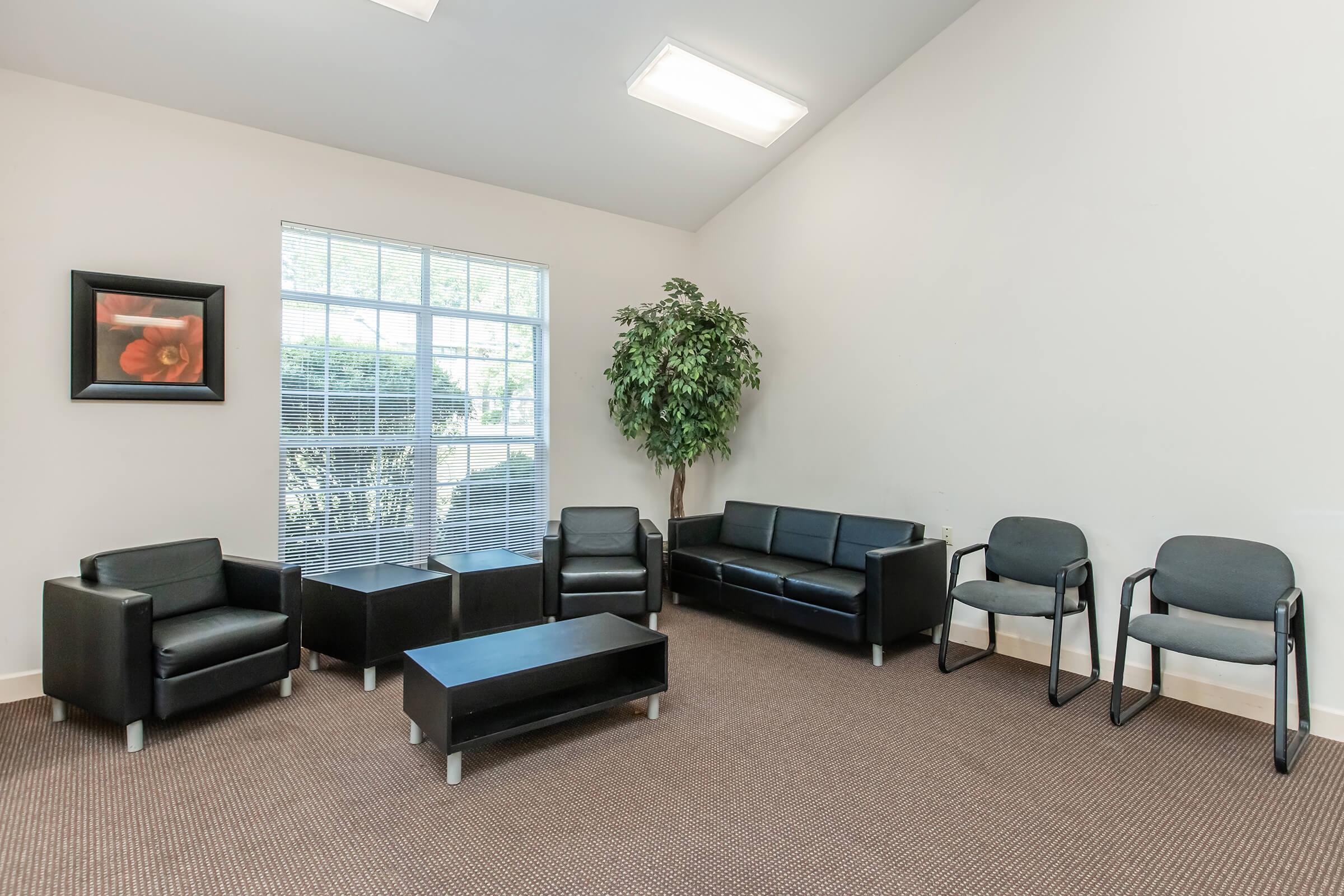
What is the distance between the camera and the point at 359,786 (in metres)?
2.31

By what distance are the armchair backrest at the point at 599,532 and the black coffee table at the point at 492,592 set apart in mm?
604

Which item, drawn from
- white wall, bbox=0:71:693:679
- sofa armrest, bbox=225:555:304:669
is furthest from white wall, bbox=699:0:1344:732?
sofa armrest, bbox=225:555:304:669

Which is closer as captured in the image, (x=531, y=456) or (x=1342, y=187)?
(x=1342, y=187)

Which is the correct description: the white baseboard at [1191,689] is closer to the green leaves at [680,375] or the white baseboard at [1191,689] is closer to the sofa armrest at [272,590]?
the green leaves at [680,375]

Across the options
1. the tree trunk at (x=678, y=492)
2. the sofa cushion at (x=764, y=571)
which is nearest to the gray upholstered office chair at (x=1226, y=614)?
the sofa cushion at (x=764, y=571)

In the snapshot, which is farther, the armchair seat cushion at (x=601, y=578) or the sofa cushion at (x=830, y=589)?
the armchair seat cushion at (x=601, y=578)

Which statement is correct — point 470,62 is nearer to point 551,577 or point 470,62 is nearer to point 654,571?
point 551,577

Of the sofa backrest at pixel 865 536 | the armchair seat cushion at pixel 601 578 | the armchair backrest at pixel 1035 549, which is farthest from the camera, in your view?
the armchair seat cushion at pixel 601 578

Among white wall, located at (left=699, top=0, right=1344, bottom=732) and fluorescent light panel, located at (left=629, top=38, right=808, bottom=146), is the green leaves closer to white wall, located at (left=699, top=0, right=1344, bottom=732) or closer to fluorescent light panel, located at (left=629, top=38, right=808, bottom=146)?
white wall, located at (left=699, top=0, right=1344, bottom=732)

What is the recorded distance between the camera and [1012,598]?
10.5ft

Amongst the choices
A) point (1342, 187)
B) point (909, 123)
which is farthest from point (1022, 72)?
point (1342, 187)

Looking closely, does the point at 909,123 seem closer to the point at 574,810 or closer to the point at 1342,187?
the point at 1342,187

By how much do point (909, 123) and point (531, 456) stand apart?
3739mm

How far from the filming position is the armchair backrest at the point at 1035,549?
10.9ft
